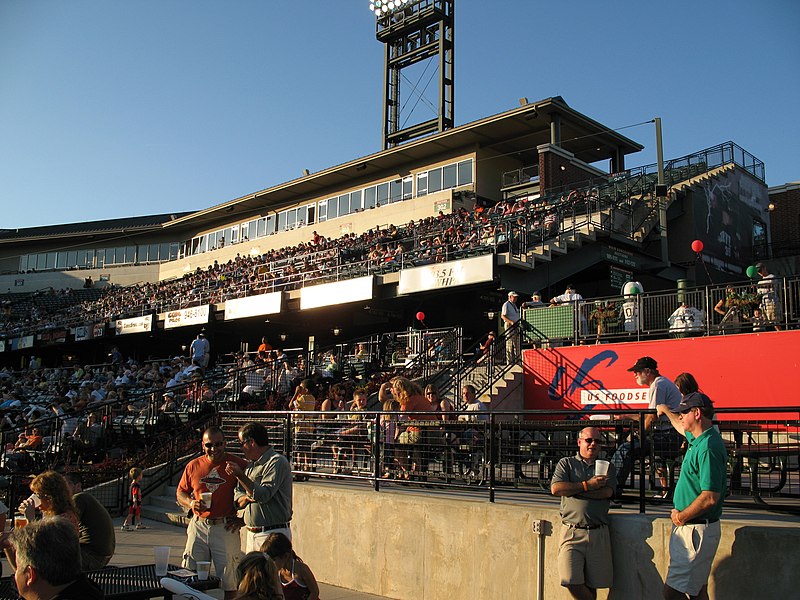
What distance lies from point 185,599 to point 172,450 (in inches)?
488

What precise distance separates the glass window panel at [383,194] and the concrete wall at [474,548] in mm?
26036

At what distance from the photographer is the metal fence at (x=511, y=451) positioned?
6609mm

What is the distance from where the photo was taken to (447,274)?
21.7m

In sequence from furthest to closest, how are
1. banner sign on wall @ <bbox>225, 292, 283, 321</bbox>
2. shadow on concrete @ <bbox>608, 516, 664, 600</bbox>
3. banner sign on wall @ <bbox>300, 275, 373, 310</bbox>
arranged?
1. banner sign on wall @ <bbox>225, 292, 283, 321</bbox>
2. banner sign on wall @ <bbox>300, 275, 373, 310</bbox>
3. shadow on concrete @ <bbox>608, 516, 664, 600</bbox>

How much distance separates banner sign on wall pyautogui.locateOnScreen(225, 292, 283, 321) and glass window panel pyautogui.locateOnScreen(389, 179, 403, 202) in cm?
849

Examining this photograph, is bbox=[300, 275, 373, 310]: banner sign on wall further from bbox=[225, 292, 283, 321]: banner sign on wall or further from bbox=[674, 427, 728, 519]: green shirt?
bbox=[674, 427, 728, 519]: green shirt

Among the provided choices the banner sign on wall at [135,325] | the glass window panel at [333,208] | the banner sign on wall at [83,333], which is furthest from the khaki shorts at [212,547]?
the banner sign on wall at [83,333]

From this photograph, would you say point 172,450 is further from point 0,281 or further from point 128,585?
point 0,281

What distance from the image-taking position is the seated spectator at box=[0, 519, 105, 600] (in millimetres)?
3604

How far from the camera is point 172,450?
16.0 meters

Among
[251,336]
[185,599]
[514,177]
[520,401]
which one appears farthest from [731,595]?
[251,336]

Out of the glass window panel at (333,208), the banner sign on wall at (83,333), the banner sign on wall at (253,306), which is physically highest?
the glass window panel at (333,208)

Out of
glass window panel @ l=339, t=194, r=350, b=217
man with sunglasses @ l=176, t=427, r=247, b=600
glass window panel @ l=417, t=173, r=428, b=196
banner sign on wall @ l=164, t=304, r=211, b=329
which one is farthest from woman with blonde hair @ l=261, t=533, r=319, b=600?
glass window panel @ l=339, t=194, r=350, b=217
